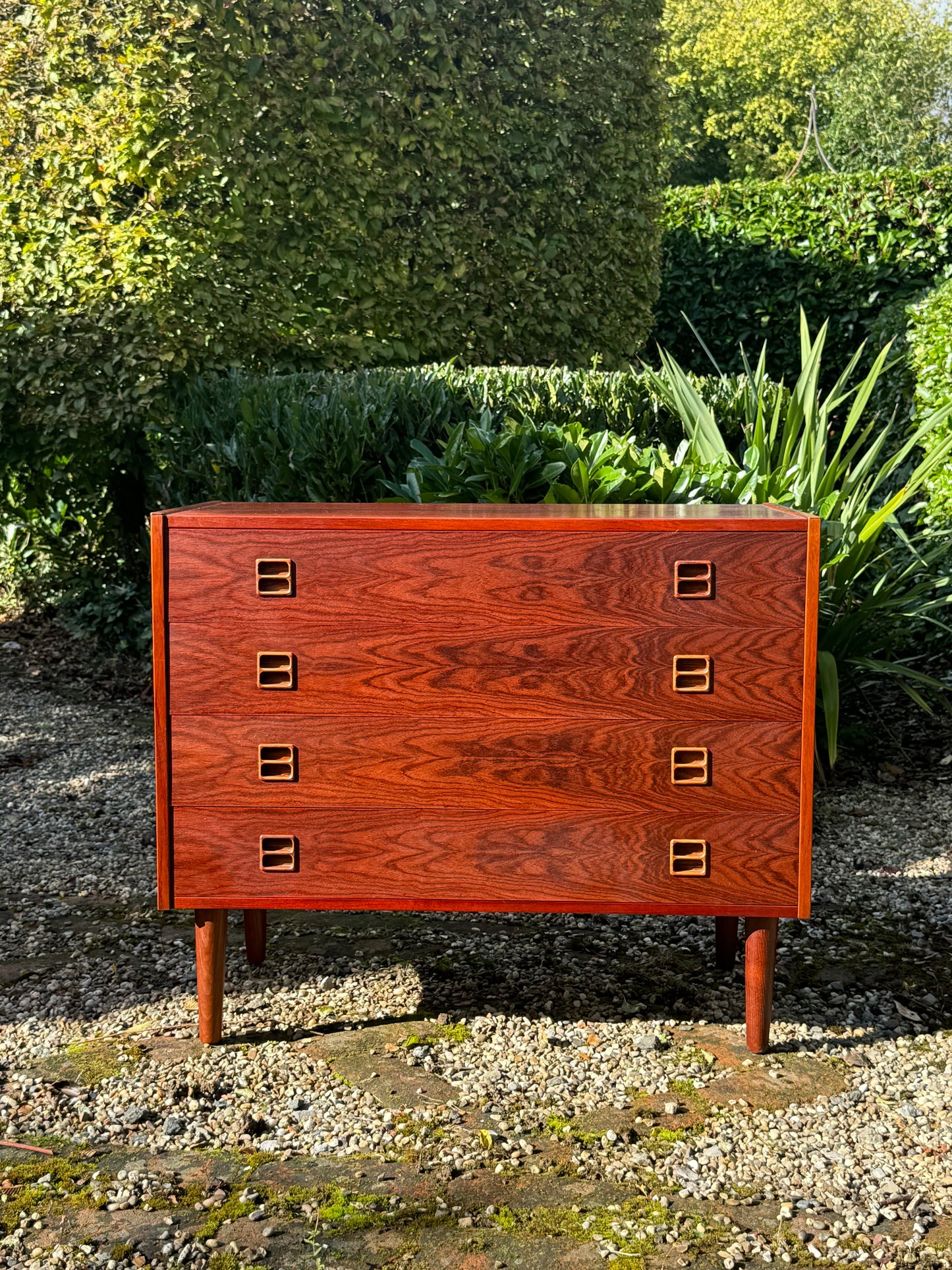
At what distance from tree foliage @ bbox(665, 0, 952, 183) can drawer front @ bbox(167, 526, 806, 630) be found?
28204 mm

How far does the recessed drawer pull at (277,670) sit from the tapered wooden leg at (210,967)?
50cm

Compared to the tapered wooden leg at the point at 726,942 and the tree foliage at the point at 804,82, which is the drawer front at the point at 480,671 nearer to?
the tapered wooden leg at the point at 726,942

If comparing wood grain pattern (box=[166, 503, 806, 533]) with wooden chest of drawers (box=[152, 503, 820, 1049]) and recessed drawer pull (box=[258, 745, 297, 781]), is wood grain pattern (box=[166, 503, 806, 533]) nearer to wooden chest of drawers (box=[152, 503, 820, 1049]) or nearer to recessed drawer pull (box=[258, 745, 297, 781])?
wooden chest of drawers (box=[152, 503, 820, 1049])

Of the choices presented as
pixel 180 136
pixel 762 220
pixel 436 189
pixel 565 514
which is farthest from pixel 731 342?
pixel 565 514

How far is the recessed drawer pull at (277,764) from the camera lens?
236 cm

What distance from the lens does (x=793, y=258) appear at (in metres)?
9.66

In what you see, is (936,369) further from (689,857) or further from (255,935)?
(255,935)

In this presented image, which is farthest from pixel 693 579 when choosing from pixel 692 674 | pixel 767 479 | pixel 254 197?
pixel 254 197

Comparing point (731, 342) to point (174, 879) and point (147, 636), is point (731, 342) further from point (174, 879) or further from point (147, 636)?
point (174, 879)

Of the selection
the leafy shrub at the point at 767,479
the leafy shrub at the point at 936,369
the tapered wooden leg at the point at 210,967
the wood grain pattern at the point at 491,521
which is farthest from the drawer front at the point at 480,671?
the leafy shrub at the point at 936,369

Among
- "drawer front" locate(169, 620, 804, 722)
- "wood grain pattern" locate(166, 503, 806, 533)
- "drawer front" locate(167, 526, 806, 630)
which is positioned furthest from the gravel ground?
"wood grain pattern" locate(166, 503, 806, 533)

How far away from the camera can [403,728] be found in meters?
2.35

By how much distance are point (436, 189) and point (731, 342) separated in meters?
4.82

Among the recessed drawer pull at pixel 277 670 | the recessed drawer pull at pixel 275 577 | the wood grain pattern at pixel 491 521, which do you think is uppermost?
the wood grain pattern at pixel 491 521
